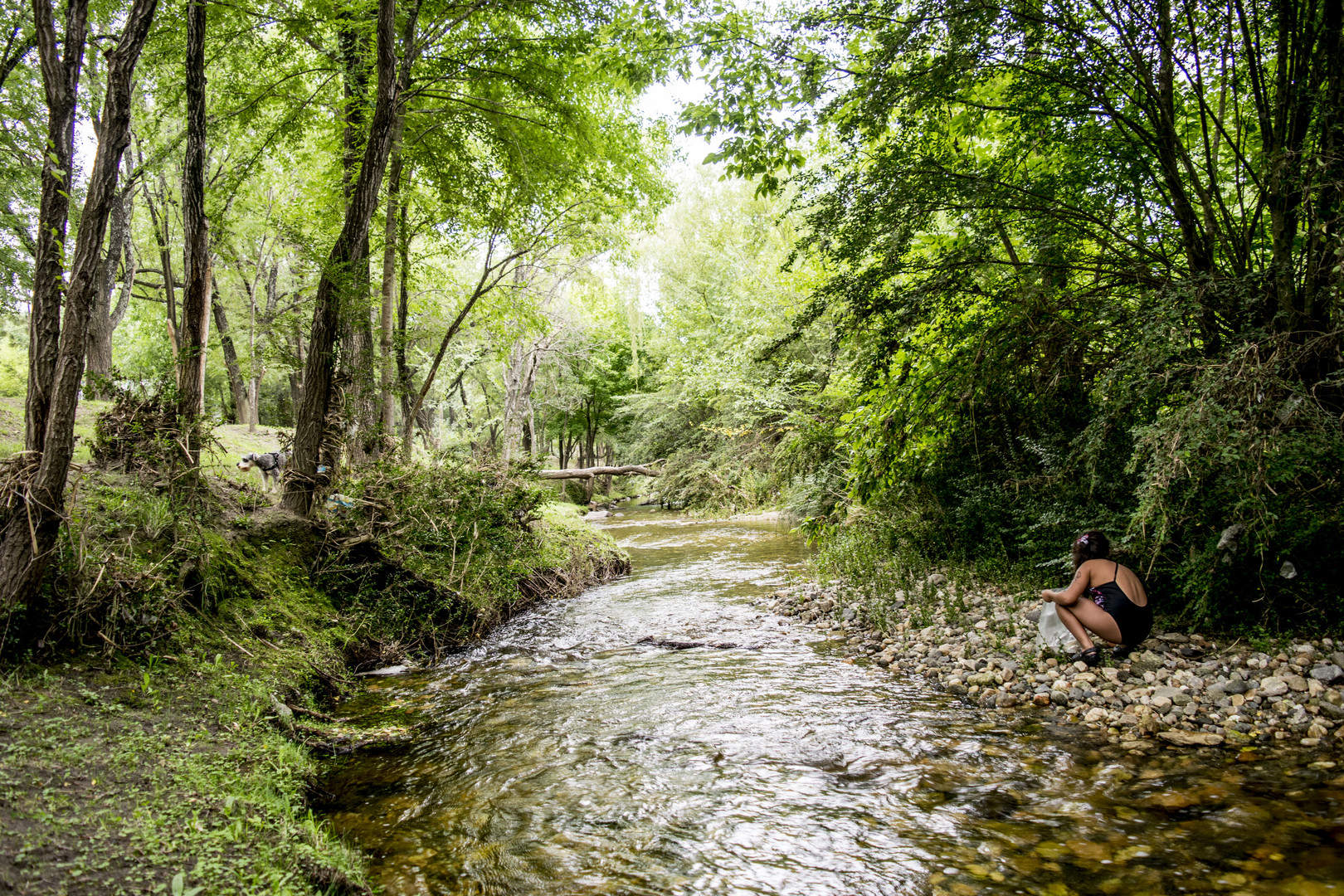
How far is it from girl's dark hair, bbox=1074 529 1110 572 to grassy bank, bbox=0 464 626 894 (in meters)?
5.67

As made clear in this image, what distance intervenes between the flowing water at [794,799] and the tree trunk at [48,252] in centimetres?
288

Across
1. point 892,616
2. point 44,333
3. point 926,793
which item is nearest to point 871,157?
point 892,616

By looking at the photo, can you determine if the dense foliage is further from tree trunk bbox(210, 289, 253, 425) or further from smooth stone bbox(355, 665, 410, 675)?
tree trunk bbox(210, 289, 253, 425)

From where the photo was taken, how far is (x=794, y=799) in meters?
3.62

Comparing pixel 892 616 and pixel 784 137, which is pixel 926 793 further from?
pixel 784 137

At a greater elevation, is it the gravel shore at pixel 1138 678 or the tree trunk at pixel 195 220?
the tree trunk at pixel 195 220

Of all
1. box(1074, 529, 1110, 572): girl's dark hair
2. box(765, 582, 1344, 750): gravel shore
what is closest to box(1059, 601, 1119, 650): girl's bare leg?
box(765, 582, 1344, 750): gravel shore

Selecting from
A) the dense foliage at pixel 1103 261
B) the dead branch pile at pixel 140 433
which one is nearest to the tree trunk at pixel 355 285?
the dead branch pile at pixel 140 433

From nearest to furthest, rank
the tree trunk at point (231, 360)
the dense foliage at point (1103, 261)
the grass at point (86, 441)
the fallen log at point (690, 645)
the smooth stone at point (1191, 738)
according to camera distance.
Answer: the smooth stone at point (1191, 738)
the dense foliage at point (1103, 261)
the grass at point (86, 441)
the fallen log at point (690, 645)
the tree trunk at point (231, 360)

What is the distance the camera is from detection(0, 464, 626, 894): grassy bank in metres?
2.46

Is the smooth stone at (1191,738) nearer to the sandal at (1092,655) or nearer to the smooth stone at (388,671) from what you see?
the sandal at (1092,655)

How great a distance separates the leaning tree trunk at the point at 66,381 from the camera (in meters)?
3.55

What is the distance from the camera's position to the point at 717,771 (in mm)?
3984

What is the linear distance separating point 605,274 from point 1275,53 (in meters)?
19.0
